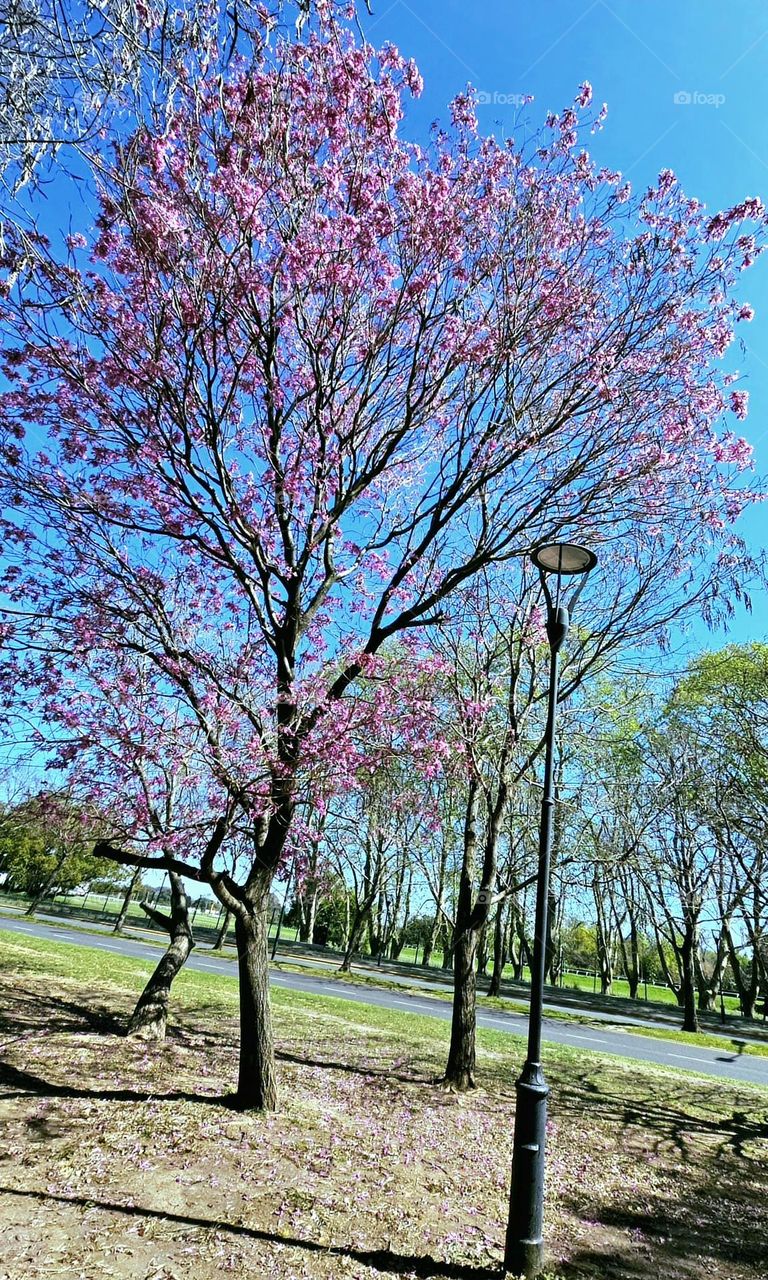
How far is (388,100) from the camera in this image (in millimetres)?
5152

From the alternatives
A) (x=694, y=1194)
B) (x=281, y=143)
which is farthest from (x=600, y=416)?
(x=694, y=1194)

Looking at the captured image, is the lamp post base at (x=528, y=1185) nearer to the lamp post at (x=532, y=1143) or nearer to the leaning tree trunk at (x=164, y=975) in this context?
the lamp post at (x=532, y=1143)

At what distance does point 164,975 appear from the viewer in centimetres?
861

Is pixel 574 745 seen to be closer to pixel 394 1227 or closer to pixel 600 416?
pixel 600 416

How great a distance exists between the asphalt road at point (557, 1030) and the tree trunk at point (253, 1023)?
7.72 meters

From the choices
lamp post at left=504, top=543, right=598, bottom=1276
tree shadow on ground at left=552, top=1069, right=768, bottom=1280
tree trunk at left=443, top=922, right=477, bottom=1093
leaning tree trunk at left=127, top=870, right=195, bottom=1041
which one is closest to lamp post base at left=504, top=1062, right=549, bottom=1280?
lamp post at left=504, top=543, right=598, bottom=1276

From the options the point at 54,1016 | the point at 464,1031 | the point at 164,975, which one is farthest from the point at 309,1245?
the point at 54,1016

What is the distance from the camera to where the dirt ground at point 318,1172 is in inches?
147

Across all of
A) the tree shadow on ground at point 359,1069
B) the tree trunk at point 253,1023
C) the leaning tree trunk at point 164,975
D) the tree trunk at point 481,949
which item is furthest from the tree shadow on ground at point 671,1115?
the leaning tree trunk at point 164,975

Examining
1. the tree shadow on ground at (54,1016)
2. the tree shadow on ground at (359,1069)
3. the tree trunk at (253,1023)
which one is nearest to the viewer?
the tree trunk at (253,1023)

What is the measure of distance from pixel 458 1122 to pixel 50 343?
8257mm

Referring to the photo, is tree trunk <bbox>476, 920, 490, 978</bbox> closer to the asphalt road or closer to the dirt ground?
the dirt ground

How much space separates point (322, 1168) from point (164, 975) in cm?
438

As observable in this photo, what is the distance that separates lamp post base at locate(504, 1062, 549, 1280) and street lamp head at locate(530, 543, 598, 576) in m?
3.43
